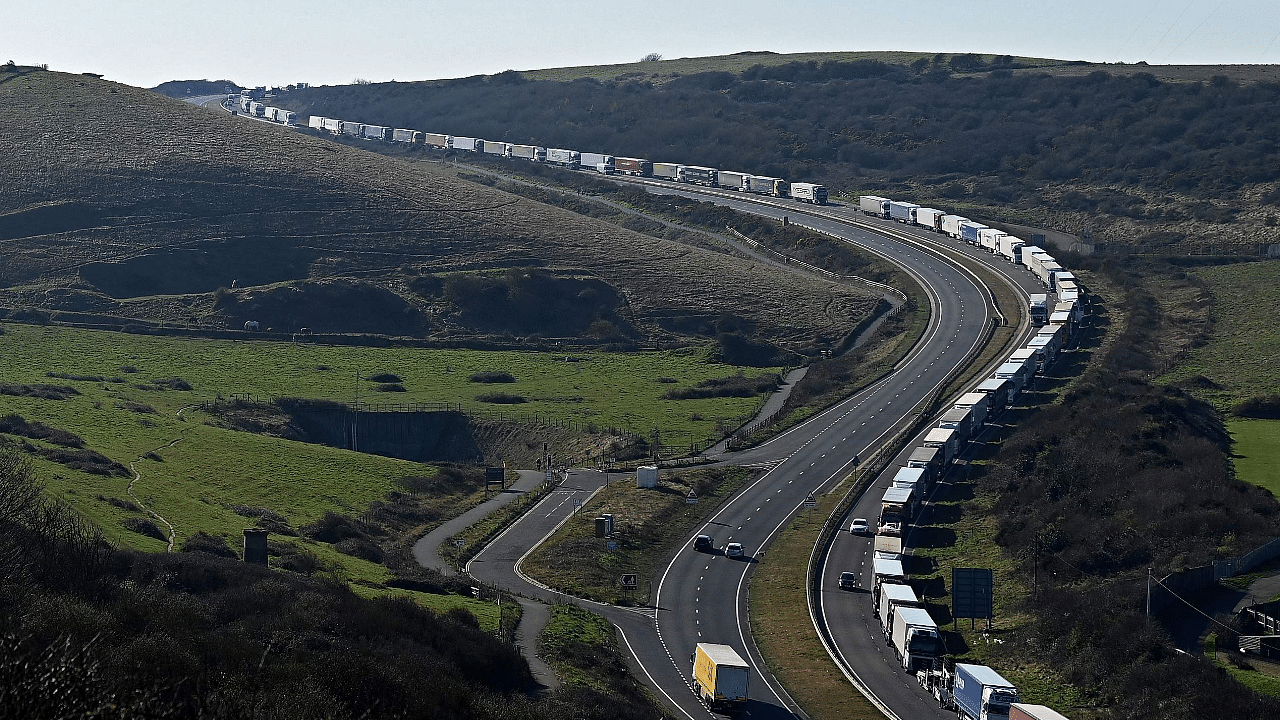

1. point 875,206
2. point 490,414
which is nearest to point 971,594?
point 490,414

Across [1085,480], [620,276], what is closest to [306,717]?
[1085,480]

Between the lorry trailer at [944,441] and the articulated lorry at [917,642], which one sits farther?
the lorry trailer at [944,441]

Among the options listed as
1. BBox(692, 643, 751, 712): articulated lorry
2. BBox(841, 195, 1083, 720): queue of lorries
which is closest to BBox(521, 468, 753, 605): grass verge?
BBox(841, 195, 1083, 720): queue of lorries

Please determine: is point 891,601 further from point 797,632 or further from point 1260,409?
point 1260,409

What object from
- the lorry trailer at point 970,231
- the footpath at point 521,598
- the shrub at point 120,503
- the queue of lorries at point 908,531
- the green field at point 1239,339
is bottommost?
the footpath at point 521,598

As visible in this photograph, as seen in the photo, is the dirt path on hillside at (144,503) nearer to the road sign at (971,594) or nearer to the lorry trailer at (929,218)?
the road sign at (971,594)

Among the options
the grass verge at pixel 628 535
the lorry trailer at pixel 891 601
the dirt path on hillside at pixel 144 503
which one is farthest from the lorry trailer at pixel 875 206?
the lorry trailer at pixel 891 601

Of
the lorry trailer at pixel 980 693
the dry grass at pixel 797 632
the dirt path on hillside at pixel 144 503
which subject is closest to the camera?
the lorry trailer at pixel 980 693
